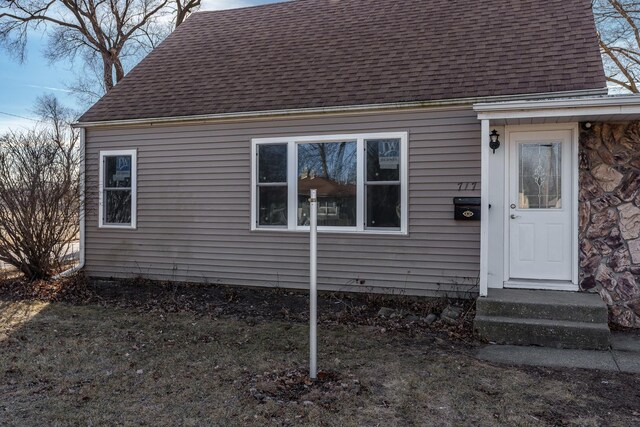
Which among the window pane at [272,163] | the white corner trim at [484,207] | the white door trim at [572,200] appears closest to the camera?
the white corner trim at [484,207]

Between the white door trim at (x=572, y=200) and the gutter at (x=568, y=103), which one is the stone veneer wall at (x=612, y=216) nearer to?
the white door trim at (x=572, y=200)

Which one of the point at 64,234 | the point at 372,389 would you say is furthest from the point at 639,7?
the point at 64,234

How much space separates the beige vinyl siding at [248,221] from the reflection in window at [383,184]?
201mm

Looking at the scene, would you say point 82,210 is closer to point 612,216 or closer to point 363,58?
point 363,58

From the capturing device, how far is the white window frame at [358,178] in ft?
21.2

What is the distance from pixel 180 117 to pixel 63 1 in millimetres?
14277

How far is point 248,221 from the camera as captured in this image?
23.9 ft

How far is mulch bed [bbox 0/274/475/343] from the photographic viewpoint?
5844mm

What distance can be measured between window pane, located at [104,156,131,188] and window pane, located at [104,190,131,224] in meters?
0.14

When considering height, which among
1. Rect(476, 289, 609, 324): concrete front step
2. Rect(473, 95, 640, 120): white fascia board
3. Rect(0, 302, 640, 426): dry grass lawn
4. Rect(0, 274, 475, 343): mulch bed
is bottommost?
Rect(0, 302, 640, 426): dry grass lawn

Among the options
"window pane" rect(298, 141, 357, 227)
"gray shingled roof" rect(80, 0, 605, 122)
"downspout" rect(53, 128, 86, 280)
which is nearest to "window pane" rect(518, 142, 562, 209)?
"gray shingled roof" rect(80, 0, 605, 122)

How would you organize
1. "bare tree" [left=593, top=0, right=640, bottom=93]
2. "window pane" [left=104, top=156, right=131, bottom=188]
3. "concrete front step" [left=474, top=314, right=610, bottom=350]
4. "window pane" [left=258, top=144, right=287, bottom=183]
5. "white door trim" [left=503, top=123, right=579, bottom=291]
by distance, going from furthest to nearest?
"bare tree" [left=593, top=0, right=640, bottom=93], "window pane" [left=104, top=156, right=131, bottom=188], "window pane" [left=258, top=144, right=287, bottom=183], "white door trim" [left=503, top=123, right=579, bottom=291], "concrete front step" [left=474, top=314, right=610, bottom=350]

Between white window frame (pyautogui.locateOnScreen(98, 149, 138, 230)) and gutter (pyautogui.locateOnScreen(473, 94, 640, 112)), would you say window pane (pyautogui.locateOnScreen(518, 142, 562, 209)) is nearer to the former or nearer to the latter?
gutter (pyautogui.locateOnScreen(473, 94, 640, 112))

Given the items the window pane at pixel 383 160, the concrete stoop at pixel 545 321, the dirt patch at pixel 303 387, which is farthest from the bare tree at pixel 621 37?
the dirt patch at pixel 303 387
